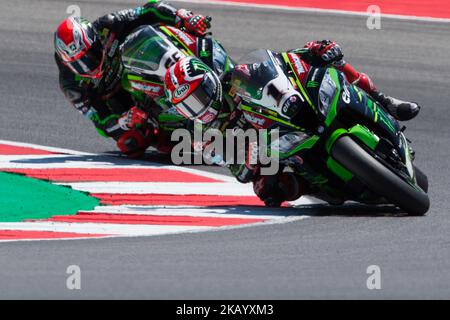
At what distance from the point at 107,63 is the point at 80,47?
42 cm

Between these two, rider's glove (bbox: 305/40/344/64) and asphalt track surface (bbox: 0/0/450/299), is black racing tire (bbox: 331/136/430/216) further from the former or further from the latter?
rider's glove (bbox: 305/40/344/64)

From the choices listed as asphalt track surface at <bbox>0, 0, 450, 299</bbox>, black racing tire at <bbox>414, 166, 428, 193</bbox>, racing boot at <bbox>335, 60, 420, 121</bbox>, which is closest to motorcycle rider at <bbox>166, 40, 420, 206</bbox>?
racing boot at <bbox>335, 60, 420, 121</bbox>

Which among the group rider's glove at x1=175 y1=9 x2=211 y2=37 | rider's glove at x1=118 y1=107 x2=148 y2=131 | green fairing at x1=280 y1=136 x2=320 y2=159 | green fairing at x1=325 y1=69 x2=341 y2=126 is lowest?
green fairing at x1=280 y1=136 x2=320 y2=159

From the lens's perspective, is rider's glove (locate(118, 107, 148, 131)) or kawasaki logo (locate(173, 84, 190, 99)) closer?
kawasaki logo (locate(173, 84, 190, 99))

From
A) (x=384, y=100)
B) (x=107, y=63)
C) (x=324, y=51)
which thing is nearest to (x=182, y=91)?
(x=324, y=51)

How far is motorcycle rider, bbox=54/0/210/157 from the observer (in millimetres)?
12250

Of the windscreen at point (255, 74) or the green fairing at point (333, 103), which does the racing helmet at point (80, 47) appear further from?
the green fairing at point (333, 103)

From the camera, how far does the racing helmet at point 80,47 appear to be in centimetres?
1222

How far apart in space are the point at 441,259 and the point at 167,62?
4.14 metres

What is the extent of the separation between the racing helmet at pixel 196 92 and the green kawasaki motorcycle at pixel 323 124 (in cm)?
26

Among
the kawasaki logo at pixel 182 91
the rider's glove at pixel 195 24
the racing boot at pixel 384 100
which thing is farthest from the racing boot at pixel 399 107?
the kawasaki logo at pixel 182 91

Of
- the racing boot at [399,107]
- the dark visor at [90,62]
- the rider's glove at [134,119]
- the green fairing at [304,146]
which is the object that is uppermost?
the dark visor at [90,62]

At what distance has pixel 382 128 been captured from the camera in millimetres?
9969

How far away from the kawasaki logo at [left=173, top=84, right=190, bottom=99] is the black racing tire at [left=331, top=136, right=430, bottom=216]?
3.79 ft
